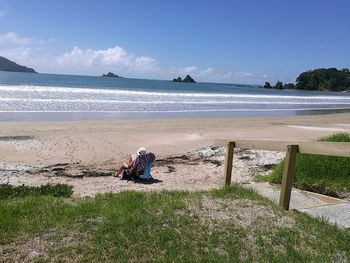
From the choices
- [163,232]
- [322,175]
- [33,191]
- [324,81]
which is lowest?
[33,191]

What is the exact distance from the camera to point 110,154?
1216 centimetres

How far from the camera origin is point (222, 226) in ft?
15.1

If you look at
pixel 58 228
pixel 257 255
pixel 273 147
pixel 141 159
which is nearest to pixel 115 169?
pixel 141 159

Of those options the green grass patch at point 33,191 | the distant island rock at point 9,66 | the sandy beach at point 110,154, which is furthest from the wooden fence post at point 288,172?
the distant island rock at point 9,66

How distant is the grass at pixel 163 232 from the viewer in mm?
3988

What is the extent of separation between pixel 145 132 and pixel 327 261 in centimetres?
1324

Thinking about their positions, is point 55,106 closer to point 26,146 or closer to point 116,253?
point 26,146

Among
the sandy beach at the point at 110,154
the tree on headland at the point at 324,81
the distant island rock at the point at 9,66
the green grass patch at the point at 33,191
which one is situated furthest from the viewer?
the distant island rock at the point at 9,66

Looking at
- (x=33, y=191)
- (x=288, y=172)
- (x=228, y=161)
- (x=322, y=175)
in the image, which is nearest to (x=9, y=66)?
(x=33, y=191)

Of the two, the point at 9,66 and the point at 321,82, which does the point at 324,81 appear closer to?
the point at 321,82

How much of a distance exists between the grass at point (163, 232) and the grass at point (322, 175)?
7.72 feet

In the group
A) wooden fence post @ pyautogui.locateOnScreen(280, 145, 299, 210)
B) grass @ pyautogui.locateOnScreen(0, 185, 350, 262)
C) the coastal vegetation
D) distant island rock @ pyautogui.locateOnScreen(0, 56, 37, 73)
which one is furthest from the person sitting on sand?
distant island rock @ pyautogui.locateOnScreen(0, 56, 37, 73)

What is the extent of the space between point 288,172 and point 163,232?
6.31ft

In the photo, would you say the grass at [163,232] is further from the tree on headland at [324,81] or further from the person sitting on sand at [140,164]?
the tree on headland at [324,81]
